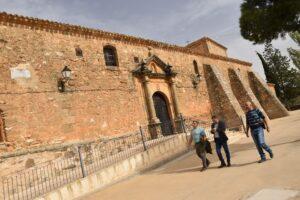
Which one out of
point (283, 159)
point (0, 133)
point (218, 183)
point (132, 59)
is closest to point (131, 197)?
point (218, 183)

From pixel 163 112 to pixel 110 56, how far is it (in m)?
4.42

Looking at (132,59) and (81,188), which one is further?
(132,59)

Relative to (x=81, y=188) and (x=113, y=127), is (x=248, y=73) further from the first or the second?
(x=81, y=188)

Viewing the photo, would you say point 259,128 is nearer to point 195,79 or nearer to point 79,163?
point 79,163

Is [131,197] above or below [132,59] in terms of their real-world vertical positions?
below

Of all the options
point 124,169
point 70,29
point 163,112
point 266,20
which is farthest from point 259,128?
point 163,112

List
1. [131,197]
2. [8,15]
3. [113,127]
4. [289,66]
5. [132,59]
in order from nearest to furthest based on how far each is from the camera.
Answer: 1. [131,197]
2. [8,15]
3. [113,127]
4. [132,59]
5. [289,66]

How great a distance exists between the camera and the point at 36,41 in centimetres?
1180

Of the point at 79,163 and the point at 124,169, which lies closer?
the point at 124,169

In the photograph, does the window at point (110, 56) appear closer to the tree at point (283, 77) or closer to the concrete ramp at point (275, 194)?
the concrete ramp at point (275, 194)

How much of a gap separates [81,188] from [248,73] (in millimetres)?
23964

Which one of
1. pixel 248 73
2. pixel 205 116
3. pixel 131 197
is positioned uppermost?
pixel 248 73

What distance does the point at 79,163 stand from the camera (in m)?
11.2

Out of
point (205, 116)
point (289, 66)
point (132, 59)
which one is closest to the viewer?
point (132, 59)
